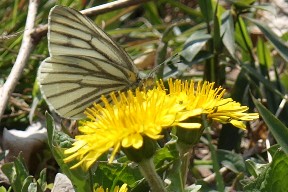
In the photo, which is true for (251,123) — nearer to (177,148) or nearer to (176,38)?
(176,38)

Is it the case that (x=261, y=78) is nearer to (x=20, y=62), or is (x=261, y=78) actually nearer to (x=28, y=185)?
(x=20, y=62)

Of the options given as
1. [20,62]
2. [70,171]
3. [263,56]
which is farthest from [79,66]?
[263,56]

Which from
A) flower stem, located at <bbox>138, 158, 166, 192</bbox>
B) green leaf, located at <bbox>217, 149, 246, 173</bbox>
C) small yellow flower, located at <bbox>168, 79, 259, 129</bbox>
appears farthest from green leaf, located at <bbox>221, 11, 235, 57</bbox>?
flower stem, located at <bbox>138, 158, 166, 192</bbox>

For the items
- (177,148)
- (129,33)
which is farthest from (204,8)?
(177,148)

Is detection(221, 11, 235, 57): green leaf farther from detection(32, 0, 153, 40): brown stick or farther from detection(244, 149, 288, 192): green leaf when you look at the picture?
detection(244, 149, 288, 192): green leaf

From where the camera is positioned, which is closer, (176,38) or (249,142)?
(249,142)

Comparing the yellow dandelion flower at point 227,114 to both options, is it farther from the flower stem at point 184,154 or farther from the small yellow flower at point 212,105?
the flower stem at point 184,154

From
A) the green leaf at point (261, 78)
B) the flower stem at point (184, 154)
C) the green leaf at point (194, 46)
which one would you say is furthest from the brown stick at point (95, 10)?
the flower stem at point (184, 154)
